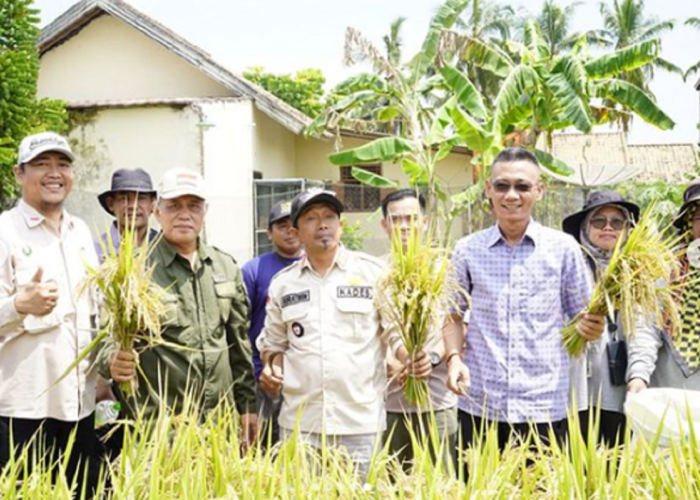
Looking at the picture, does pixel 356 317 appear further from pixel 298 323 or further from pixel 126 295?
pixel 126 295

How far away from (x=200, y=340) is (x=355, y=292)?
0.74 m

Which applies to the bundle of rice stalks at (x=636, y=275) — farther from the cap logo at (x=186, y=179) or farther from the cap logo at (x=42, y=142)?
the cap logo at (x=42, y=142)

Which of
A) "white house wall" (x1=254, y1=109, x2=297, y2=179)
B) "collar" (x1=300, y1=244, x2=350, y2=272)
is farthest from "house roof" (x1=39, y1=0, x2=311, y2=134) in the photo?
"collar" (x1=300, y1=244, x2=350, y2=272)

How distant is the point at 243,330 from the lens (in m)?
3.45

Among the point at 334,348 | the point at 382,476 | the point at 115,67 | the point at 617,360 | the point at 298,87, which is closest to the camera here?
the point at 382,476

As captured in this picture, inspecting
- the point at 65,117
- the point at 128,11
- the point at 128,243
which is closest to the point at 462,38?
the point at 128,11

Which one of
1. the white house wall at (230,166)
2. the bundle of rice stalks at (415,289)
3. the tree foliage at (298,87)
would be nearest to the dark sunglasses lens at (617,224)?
the bundle of rice stalks at (415,289)

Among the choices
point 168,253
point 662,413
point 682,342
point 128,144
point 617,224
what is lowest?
point 662,413

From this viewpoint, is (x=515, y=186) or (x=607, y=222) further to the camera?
(x=607, y=222)

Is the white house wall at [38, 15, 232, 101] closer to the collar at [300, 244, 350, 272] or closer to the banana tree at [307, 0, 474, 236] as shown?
the banana tree at [307, 0, 474, 236]

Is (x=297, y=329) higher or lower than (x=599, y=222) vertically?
lower

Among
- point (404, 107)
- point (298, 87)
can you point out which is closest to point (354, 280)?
point (404, 107)

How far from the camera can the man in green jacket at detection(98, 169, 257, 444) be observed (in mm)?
3109

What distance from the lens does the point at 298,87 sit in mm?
23844
